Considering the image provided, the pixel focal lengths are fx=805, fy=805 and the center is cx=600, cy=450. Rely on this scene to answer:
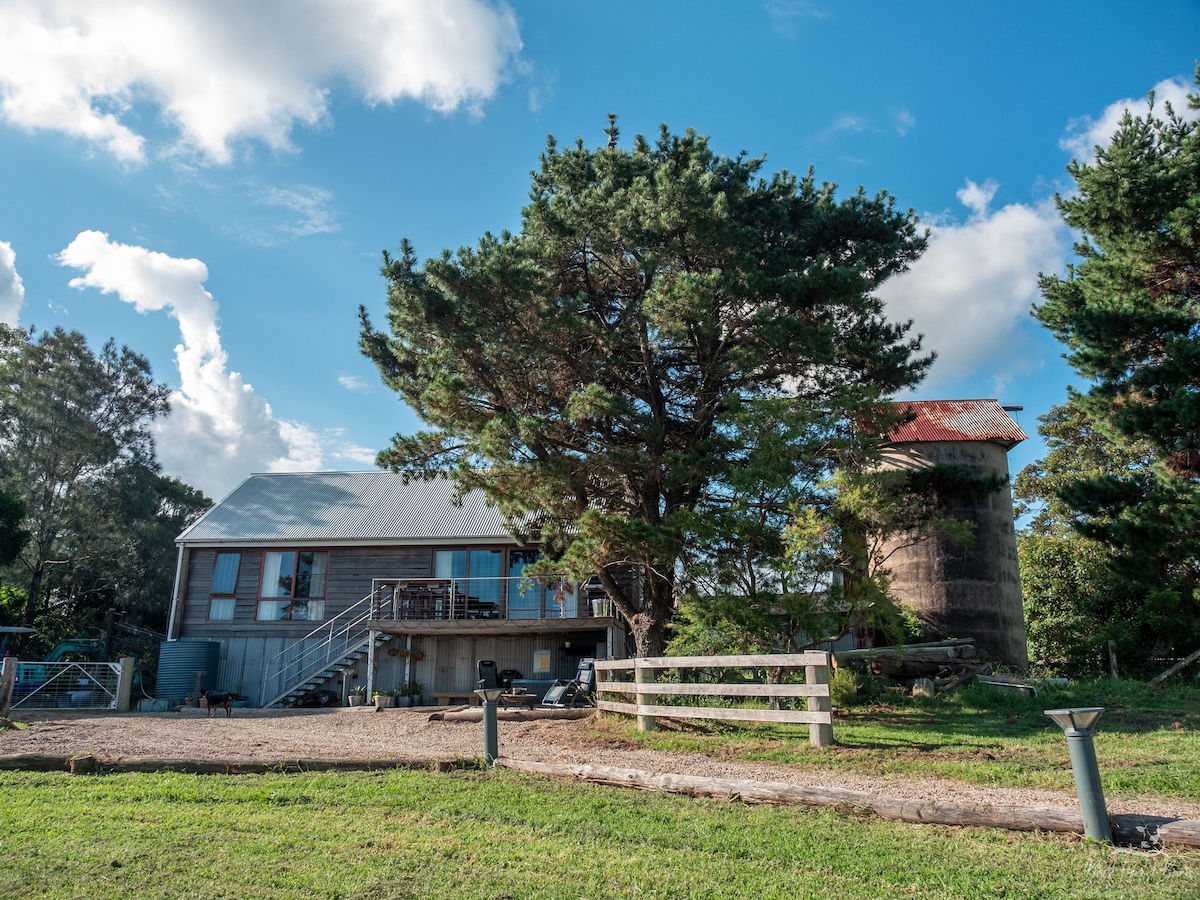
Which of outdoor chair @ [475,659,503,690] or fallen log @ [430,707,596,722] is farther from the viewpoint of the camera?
outdoor chair @ [475,659,503,690]

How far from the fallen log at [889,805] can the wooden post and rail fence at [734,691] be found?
2.84 metres

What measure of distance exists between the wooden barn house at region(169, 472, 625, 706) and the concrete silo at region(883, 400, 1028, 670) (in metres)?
7.73

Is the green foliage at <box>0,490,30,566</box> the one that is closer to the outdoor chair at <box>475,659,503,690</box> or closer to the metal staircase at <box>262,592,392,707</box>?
the metal staircase at <box>262,592,392,707</box>

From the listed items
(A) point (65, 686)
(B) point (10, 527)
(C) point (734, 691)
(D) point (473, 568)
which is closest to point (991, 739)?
(C) point (734, 691)

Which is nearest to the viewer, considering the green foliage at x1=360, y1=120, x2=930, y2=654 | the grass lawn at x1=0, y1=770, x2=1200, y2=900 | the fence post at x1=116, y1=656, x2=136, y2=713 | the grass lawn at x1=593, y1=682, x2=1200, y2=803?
the grass lawn at x1=0, y1=770, x2=1200, y2=900

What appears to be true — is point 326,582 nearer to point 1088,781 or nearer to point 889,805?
point 889,805

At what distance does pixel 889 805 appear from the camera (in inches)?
238

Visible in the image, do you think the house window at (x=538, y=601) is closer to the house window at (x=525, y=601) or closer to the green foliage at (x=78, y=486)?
the house window at (x=525, y=601)

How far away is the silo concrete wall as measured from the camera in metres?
18.3

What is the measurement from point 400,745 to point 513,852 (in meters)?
6.42

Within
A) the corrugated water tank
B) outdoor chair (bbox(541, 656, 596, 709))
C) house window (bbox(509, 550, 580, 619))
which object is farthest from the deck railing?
the corrugated water tank

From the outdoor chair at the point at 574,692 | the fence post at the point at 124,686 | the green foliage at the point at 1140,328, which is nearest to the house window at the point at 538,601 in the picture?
the outdoor chair at the point at 574,692

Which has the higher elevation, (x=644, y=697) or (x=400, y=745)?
A: (x=644, y=697)

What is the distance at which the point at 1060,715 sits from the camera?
17.7 feet
